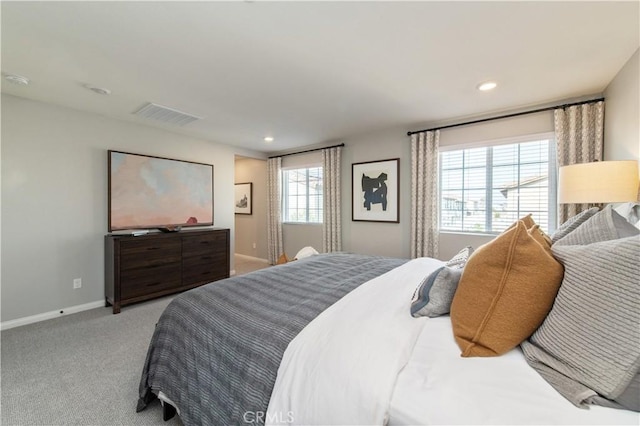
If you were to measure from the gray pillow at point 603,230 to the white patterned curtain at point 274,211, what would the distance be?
466 centimetres

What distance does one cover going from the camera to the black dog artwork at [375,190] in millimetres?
4027

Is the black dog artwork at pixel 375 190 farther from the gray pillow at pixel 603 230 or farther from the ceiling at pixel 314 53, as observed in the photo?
the gray pillow at pixel 603 230

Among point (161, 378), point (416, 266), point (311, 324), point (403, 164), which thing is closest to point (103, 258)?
point (161, 378)

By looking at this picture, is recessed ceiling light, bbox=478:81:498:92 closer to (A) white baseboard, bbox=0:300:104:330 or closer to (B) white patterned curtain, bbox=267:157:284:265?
(B) white patterned curtain, bbox=267:157:284:265

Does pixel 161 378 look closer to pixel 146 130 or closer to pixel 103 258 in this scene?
pixel 103 258

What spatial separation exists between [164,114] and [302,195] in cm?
270

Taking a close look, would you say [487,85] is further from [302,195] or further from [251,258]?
[251,258]

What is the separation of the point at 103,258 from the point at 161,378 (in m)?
2.76

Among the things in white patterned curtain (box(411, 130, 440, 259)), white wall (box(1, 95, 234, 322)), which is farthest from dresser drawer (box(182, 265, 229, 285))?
white patterned curtain (box(411, 130, 440, 259))

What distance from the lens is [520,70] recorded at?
225 centimetres

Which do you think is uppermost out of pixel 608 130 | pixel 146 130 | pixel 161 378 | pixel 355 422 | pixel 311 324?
pixel 146 130

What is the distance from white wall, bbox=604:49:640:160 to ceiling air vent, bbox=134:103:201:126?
4.27 meters

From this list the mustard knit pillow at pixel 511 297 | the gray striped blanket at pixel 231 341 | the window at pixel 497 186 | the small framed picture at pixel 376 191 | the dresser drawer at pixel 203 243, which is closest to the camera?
the mustard knit pillow at pixel 511 297

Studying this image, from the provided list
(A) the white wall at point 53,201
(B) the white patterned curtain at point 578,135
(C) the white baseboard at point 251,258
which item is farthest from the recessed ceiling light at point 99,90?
(B) the white patterned curtain at point 578,135
